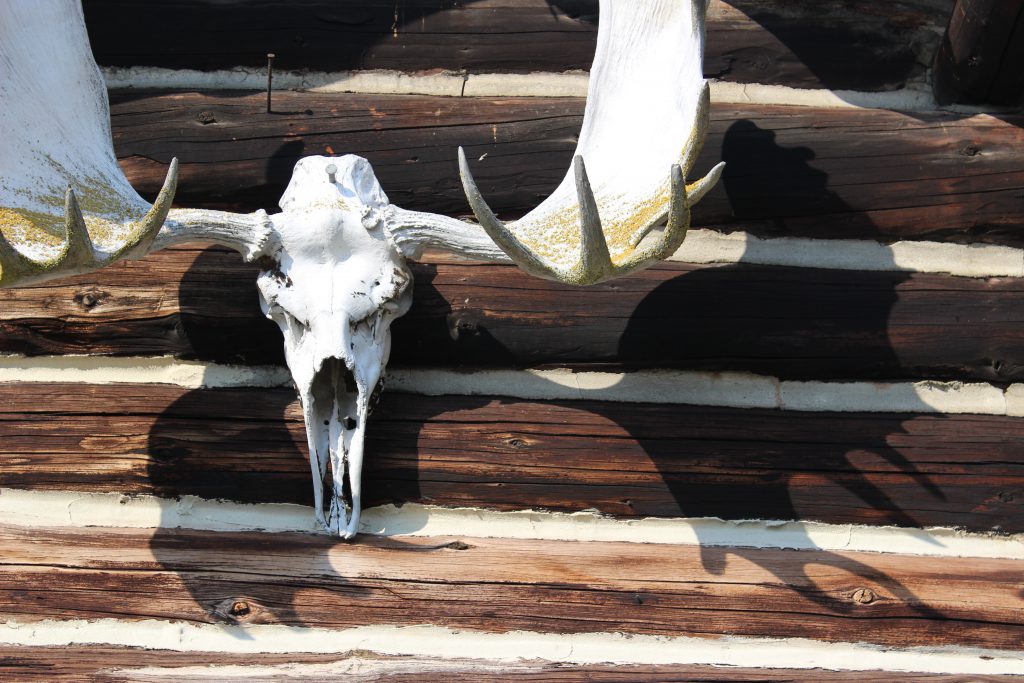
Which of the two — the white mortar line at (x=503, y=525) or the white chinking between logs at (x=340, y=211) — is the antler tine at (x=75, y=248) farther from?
the white mortar line at (x=503, y=525)

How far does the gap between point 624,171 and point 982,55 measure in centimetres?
135

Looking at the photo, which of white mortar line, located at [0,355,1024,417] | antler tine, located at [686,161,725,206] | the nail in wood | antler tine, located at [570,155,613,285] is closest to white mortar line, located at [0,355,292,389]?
white mortar line, located at [0,355,1024,417]

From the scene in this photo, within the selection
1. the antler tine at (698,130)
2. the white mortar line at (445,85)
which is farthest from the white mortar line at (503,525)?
the white mortar line at (445,85)

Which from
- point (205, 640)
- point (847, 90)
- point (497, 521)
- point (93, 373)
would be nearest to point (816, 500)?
point (497, 521)

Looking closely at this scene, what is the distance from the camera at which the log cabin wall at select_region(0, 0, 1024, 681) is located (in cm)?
331

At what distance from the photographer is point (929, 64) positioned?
417cm

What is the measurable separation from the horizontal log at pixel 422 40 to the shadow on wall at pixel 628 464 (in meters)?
0.94

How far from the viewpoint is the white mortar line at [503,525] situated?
343cm

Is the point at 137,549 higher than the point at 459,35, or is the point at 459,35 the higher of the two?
the point at 459,35

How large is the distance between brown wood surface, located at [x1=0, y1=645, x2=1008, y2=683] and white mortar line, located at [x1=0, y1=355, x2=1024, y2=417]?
0.77 metres

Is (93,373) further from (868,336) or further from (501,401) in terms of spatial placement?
(868,336)

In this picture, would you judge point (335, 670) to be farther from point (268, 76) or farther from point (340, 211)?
point (268, 76)

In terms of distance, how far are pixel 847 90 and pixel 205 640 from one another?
2666mm

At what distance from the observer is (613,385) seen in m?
3.64
